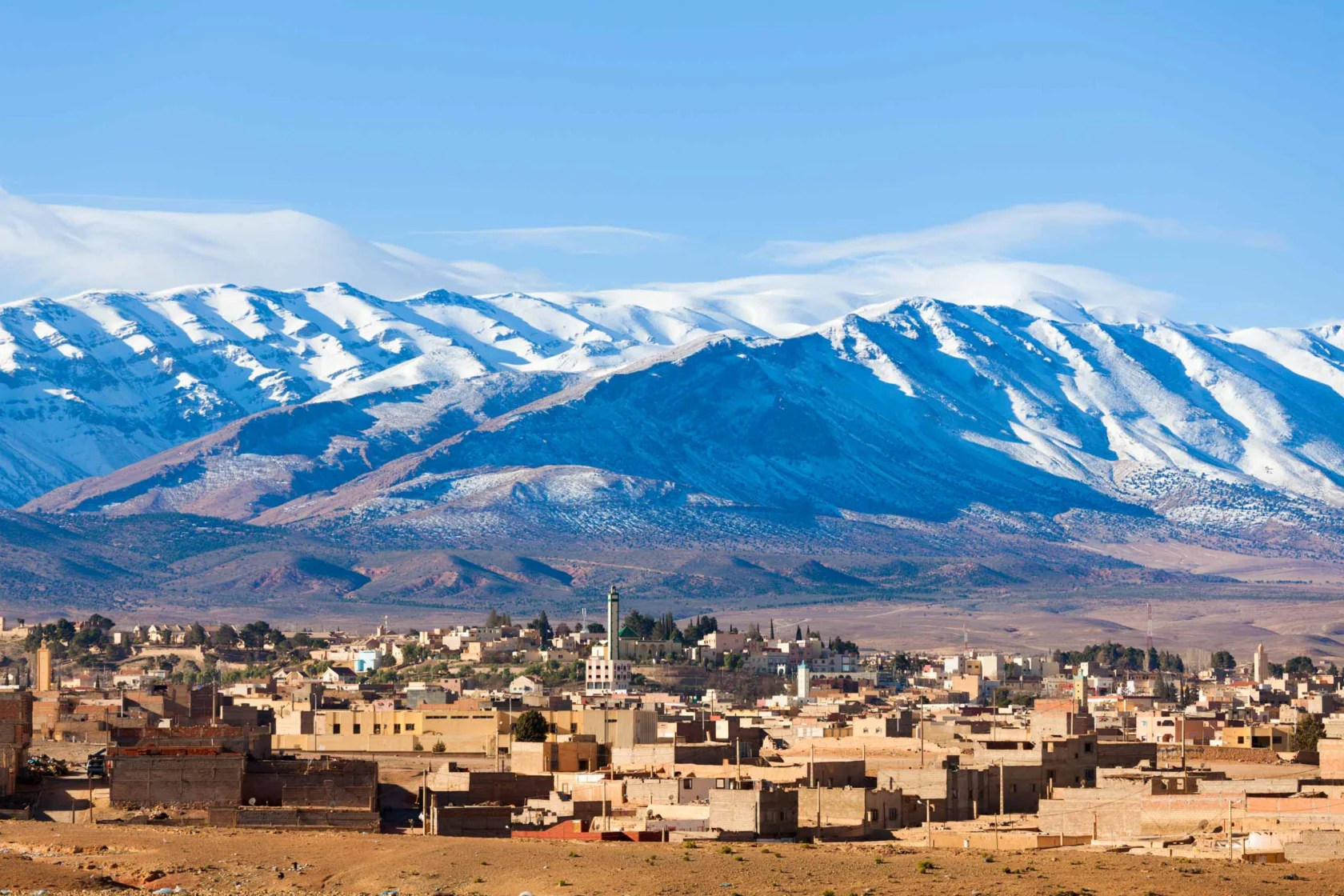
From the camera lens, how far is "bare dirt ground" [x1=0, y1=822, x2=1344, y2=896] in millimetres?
52906

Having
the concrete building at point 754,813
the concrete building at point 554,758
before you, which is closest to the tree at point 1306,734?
the concrete building at point 554,758

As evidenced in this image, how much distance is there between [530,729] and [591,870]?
37686mm

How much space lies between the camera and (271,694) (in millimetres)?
136125

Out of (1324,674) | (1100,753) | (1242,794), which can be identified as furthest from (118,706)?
(1324,674)

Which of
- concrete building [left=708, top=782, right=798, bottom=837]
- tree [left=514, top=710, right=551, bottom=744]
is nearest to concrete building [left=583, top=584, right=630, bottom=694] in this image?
tree [left=514, top=710, right=551, bottom=744]

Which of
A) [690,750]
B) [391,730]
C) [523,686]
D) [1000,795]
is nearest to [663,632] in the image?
[523,686]

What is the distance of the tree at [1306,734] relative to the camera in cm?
9475

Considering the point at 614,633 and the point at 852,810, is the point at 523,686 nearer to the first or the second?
the point at 614,633

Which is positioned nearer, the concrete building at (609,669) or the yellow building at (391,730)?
the yellow building at (391,730)

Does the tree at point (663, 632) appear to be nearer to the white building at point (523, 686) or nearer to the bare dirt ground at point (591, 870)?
the white building at point (523, 686)

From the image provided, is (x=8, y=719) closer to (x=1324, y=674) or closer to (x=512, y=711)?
(x=512, y=711)

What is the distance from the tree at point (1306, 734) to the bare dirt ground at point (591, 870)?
37112mm

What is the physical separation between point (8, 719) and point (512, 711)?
106ft

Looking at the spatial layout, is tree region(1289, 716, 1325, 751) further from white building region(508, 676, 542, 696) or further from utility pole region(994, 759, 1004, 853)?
white building region(508, 676, 542, 696)
